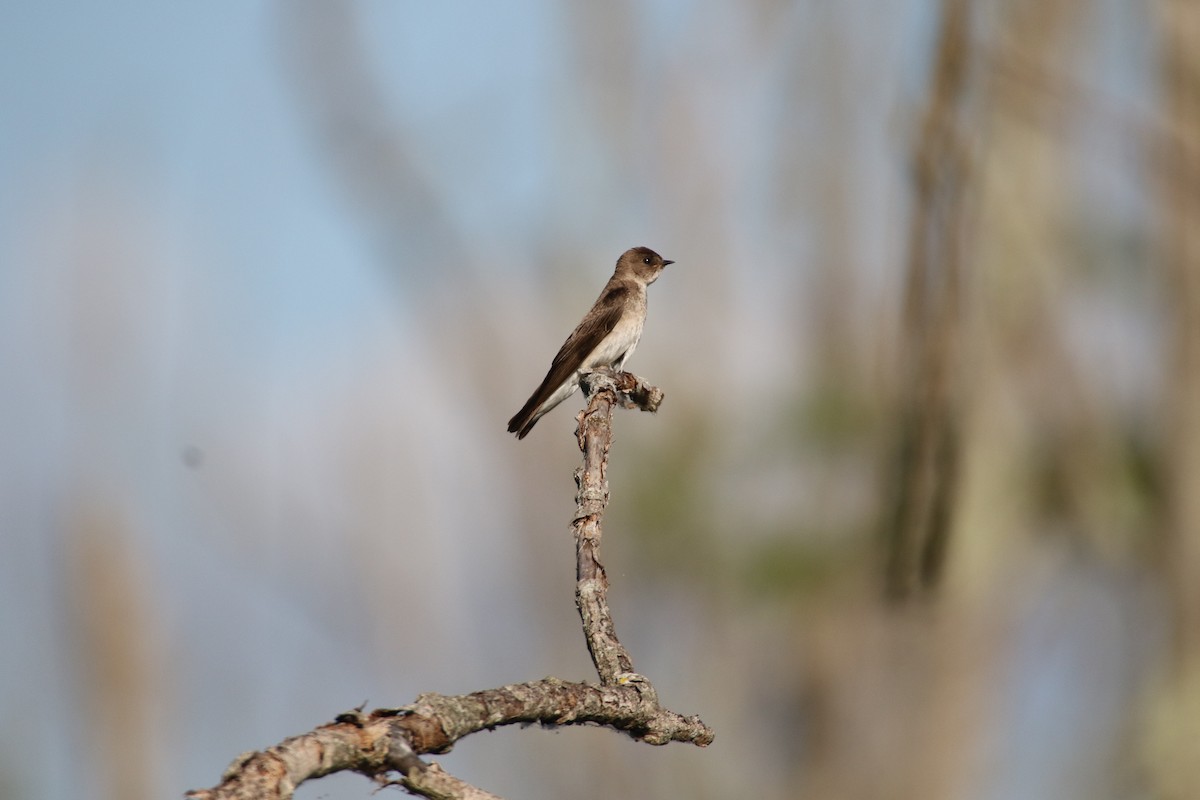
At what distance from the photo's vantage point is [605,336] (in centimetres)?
779

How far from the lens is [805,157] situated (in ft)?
21.6

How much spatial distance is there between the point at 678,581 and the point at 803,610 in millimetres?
760

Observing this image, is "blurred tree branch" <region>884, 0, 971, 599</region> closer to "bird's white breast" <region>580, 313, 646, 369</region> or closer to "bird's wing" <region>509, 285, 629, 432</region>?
"bird's wing" <region>509, 285, 629, 432</region>

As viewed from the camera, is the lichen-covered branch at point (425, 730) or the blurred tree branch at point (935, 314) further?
the blurred tree branch at point (935, 314)

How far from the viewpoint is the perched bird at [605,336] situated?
693cm

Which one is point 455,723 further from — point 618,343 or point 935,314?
point 618,343

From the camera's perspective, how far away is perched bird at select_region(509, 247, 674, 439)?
22.7 ft

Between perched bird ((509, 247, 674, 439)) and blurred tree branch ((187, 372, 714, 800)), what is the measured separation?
386cm

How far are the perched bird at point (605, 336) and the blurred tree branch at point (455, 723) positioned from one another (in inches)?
152

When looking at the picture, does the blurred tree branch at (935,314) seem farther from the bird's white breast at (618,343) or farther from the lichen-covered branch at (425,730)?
the lichen-covered branch at (425,730)

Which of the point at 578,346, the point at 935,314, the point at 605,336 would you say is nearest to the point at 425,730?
the point at 935,314

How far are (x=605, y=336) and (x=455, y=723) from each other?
19.8 ft

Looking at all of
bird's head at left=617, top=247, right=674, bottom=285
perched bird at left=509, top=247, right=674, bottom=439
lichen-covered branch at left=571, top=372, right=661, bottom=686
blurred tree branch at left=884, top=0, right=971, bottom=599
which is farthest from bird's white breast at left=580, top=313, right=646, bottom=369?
lichen-covered branch at left=571, top=372, right=661, bottom=686

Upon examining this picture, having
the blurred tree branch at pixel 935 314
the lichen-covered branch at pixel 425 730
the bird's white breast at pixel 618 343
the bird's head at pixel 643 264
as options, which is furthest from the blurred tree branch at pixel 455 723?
the bird's head at pixel 643 264
